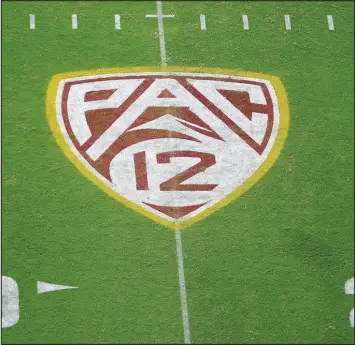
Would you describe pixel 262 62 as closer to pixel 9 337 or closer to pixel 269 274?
pixel 269 274

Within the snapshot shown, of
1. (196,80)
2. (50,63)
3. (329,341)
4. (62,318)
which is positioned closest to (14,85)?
(50,63)

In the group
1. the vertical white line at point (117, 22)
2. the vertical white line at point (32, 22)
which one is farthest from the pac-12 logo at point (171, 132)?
the vertical white line at point (32, 22)

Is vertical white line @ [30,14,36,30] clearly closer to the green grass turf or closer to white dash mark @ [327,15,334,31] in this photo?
the green grass turf

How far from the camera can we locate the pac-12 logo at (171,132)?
15.0 m

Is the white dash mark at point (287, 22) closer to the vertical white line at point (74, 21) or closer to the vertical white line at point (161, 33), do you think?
the vertical white line at point (161, 33)

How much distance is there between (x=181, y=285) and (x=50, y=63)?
15.2 ft

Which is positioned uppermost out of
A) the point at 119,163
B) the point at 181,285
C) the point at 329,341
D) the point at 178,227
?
the point at 119,163

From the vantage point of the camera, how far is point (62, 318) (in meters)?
13.9

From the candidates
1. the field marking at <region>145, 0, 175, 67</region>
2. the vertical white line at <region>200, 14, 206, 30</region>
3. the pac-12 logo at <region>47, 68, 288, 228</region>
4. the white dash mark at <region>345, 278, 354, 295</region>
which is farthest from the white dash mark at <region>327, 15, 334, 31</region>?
the white dash mark at <region>345, 278, 354, 295</region>

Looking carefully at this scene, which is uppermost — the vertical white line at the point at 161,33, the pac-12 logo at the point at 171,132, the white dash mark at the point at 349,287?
the vertical white line at the point at 161,33

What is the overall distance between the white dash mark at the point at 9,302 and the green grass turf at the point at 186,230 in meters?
0.12

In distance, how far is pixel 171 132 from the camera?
612 inches

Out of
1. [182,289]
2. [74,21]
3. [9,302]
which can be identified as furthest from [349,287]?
[74,21]

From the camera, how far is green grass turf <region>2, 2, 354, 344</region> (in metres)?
14.0
